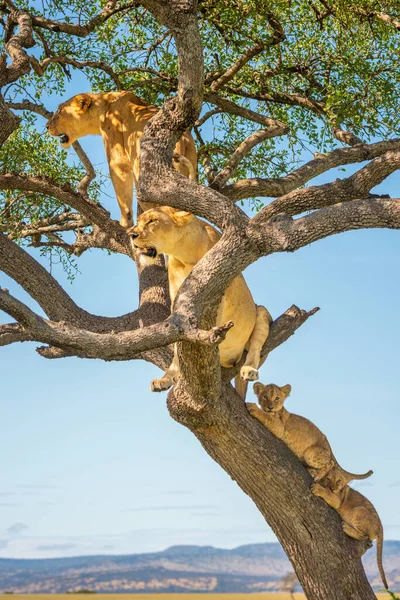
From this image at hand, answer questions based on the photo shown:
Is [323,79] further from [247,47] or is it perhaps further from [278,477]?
[278,477]

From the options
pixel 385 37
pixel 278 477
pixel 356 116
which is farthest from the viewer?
pixel 385 37

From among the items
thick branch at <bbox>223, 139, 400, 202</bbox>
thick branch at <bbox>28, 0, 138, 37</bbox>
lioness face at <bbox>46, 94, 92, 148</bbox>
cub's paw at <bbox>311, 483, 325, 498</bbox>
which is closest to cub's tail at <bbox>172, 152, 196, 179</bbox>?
thick branch at <bbox>223, 139, 400, 202</bbox>

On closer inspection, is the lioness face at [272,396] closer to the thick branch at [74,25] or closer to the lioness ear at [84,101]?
the lioness ear at [84,101]

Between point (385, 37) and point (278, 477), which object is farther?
point (385, 37)

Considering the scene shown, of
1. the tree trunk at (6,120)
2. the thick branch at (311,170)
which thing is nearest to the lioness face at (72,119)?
the tree trunk at (6,120)

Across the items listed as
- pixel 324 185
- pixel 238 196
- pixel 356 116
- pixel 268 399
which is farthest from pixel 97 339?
pixel 356 116

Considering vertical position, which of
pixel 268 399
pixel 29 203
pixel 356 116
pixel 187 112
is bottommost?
pixel 268 399

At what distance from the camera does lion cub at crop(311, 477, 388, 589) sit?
834 cm

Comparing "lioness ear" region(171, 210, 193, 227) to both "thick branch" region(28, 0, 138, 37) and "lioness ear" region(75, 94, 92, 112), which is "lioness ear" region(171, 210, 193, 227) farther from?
"thick branch" region(28, 0, 138, 37)

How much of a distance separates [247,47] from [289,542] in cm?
629

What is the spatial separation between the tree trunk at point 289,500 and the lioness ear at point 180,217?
1.59 m

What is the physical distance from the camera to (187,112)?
8164mm

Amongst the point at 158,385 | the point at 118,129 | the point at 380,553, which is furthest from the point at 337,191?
the point at 380,553

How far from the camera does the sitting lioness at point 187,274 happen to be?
7.45 meters
